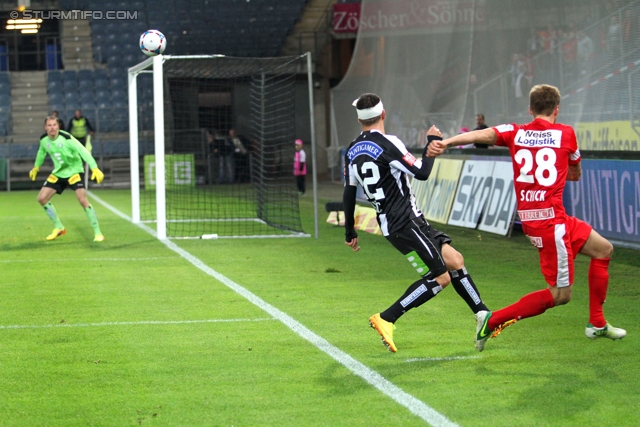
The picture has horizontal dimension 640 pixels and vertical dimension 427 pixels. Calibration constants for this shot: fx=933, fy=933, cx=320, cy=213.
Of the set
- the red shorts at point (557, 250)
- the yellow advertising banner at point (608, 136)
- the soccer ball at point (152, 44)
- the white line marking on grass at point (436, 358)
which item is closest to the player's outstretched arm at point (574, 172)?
the red shorts at point (557, 250)

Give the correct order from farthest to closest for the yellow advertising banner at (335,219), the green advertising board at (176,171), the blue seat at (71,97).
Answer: the blue seat at (71,97) → the green advertising board at (176,171) → the yellow advertising banner at (335,219)

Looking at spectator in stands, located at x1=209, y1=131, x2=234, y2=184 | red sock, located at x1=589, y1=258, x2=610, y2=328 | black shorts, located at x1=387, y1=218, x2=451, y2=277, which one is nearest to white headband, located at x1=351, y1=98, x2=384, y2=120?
black shorts, located at x1=387, y1=218, x2=451, y2=277

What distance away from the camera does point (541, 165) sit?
6.41 metres

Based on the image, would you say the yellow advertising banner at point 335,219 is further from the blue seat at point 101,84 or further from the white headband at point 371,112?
the blue seat at point 101,84

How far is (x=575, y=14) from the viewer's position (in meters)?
14.7

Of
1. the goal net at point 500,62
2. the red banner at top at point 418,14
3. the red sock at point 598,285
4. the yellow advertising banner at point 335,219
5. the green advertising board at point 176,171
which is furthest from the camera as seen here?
the green advertising board at point 176,171

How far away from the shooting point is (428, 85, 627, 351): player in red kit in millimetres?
6375

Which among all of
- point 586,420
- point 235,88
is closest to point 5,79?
point 235,88

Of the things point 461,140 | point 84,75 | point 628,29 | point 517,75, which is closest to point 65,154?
point 517,75

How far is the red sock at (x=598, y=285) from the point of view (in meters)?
6.88

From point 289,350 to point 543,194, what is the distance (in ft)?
7.09

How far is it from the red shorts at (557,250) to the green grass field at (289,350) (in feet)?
1.93

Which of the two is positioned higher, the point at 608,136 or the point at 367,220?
the point at 608,136

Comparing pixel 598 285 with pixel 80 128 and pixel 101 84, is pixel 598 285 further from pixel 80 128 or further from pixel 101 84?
pixel 101 84
